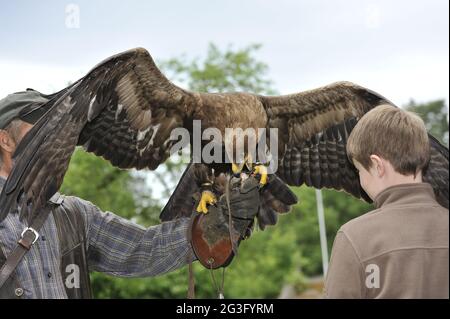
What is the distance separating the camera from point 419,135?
2.20 meters

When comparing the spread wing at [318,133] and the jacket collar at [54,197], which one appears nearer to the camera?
the jacket collar at [54,197]

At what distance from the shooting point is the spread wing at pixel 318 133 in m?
4.48

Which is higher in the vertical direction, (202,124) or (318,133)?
(202,124)

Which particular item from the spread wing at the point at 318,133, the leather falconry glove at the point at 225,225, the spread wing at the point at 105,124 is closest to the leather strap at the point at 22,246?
the spread wing at the point at 105,124

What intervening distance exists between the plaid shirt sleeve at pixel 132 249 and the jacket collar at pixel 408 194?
5.43ft

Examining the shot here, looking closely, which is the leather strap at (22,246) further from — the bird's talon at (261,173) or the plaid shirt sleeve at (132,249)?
the bird's talon at (261,173)

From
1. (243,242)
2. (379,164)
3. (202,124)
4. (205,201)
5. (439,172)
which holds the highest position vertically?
(202,124)

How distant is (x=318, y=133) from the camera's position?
185 inches

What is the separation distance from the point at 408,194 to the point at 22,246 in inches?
72.6

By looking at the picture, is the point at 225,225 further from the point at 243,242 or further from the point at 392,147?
the point at 243,242
